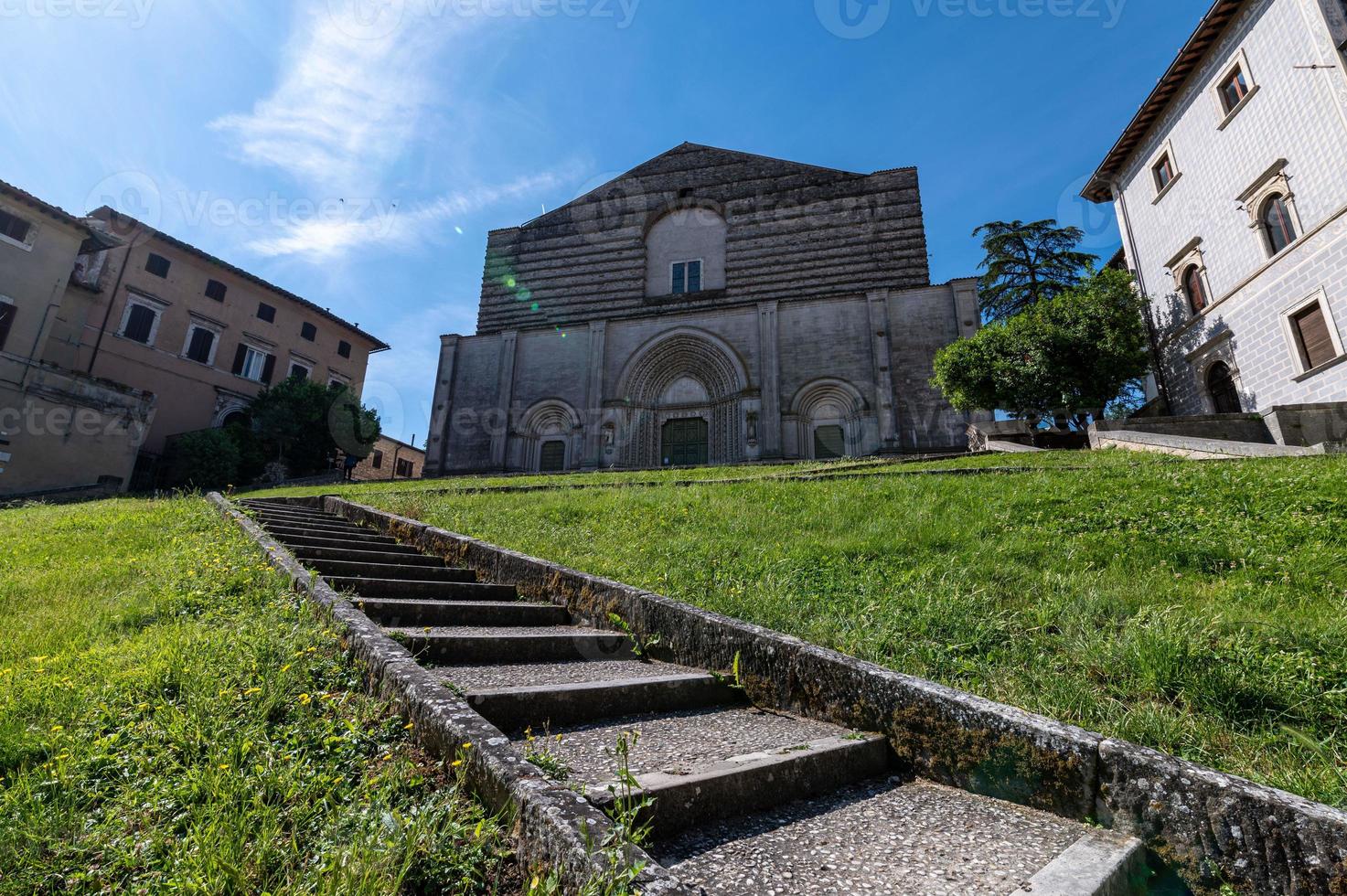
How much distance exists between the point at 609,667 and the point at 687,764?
134 centimetres

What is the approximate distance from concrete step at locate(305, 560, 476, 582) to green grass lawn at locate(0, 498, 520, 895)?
141cm

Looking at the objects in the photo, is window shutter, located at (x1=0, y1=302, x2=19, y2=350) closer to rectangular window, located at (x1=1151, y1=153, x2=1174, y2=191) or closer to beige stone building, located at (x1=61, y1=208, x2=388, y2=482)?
beige stone building, located at (x1=61, y1=208, x2=388, y2=482)

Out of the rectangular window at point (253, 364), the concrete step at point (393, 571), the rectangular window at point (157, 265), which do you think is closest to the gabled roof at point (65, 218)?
the rectangular window at point (157, 265)

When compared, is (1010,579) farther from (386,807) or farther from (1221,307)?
(1221,307)

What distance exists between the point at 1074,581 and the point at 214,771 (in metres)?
4.53

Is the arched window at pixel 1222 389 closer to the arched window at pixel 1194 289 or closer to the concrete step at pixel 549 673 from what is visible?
the arched window at pixel 1194 289

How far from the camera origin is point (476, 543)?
5988mm

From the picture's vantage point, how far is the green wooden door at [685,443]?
23109mm

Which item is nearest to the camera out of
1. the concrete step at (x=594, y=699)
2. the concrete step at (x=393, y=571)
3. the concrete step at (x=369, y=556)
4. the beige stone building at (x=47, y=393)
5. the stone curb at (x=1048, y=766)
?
the stone curb at (x=1048, y=766)

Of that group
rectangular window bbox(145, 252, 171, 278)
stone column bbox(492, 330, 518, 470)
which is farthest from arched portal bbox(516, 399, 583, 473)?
rectangular window bbox(145, 252, 171, 278)

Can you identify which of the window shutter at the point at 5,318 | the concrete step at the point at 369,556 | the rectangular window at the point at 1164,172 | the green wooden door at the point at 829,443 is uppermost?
the rectangular window at the point at 1164,172

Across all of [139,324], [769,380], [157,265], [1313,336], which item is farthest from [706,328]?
[157,265]

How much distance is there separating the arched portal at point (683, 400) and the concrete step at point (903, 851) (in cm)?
2022

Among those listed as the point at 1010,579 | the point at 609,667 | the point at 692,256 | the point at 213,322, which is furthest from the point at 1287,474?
the point at 213,322
